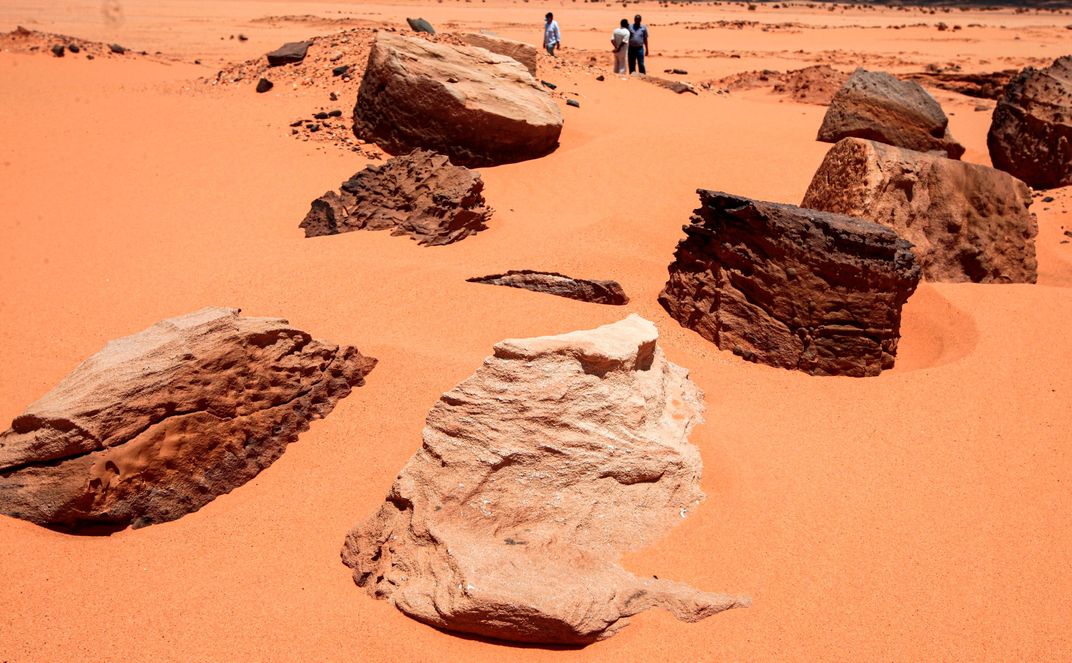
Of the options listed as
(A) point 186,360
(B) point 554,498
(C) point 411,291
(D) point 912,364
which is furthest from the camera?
(C) point 411,291

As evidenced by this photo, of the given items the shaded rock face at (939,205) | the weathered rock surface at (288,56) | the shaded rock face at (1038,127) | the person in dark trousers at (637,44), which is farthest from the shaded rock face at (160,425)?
the person in dark trousers at (637,44)

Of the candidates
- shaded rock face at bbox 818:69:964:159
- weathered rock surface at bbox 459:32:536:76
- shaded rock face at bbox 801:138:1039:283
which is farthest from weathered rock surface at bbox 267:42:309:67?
shaded rock face at bbox 801:138:1039:283

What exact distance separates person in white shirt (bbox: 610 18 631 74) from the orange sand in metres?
5.38

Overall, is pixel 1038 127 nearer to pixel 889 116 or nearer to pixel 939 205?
pixel 889 116

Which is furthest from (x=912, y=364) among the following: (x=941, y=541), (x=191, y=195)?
(x=191, y=195)

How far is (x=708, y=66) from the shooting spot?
19.7m

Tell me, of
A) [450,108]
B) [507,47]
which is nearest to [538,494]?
[450,108]

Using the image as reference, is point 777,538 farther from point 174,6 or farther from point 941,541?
point 174,6

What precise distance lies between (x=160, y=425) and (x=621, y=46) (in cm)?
1330

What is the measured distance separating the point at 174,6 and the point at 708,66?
21.4 metres

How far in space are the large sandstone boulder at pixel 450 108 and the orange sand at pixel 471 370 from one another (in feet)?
1.25

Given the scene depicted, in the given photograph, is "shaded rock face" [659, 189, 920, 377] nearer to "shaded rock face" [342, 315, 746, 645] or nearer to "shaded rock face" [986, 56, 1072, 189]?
"shaded rock face" [342, 315, 746, 645]

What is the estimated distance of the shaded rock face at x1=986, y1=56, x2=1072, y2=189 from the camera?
8984 mm

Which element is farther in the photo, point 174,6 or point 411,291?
point 174,6
